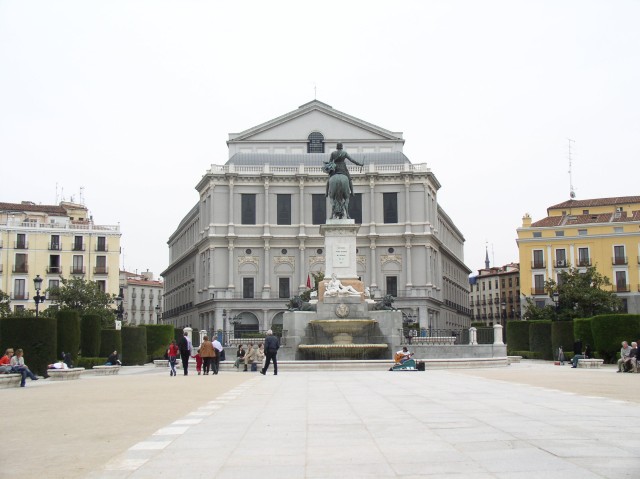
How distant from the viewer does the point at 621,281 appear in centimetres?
8681

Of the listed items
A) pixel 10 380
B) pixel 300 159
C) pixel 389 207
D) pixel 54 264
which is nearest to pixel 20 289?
pixel 54 264

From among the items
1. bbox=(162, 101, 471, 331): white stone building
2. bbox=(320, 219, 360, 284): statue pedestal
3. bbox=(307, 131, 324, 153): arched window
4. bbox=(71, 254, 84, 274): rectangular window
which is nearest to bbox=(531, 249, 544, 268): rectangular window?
bbox=(162, 101, 471, 331): white stone building

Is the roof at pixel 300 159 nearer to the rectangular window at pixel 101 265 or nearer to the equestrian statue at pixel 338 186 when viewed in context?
the rectangular window at pixel 101 265

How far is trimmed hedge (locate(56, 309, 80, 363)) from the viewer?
3525 centimetres

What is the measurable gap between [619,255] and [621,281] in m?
2.65

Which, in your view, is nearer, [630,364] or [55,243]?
[630,364]

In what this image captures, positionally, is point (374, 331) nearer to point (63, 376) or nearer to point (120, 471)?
point (63, 376)

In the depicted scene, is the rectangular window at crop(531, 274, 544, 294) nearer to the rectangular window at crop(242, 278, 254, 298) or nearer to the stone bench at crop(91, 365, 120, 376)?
the rectangular window at crop(242, 278, 254, 298)

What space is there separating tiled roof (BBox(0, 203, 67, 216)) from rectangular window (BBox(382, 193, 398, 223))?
3603cm

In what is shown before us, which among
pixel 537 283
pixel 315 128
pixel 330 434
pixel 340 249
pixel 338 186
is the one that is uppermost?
pixel 315 128

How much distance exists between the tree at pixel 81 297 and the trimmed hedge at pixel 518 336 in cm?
3438

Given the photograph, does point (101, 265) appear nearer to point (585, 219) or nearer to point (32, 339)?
point (585, 219)

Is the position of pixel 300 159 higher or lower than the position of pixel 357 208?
higher

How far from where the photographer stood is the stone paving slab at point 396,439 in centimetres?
841
